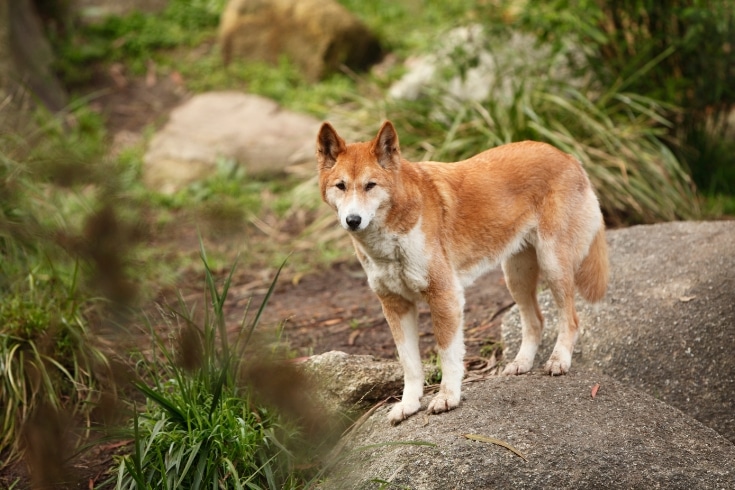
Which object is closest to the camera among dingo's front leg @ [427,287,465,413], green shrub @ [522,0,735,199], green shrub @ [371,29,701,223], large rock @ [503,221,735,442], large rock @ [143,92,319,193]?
dingo's front leg @ [427,287,465,413]

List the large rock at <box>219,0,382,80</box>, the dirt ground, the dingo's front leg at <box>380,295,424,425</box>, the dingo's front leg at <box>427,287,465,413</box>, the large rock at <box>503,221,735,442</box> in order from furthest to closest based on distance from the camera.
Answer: the large rock at <box>219,0,382,80</box>, the dirt ground, the large rock at <box>503,221,735,442</box>, the dingo's front leg at <box>380,295,424,425</box>, the dingo's front leg at <box>427,287,465,413</box>

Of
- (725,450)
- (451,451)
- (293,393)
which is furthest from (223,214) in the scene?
(725,450)

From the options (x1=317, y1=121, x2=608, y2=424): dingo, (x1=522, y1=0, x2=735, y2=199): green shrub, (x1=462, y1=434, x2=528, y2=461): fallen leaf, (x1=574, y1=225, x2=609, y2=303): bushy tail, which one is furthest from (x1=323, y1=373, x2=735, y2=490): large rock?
(x1=522, y1=0, x2=735, y2=199): green shrub

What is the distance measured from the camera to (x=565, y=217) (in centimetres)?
476

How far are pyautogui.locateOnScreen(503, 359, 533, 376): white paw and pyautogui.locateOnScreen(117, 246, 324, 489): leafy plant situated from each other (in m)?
1.24

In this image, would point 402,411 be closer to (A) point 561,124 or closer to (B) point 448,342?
(B) point 448,342

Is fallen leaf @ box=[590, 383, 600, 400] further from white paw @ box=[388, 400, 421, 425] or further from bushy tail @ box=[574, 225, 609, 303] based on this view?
white paw @ box=[388, 400, 421, 425]

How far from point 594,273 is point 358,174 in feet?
5.42

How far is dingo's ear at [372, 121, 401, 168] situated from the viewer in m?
4.20

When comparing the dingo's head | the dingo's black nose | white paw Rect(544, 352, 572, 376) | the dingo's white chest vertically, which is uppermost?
the dingo's head

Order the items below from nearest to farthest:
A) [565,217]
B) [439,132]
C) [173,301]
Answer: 1. [565,217]
2. [173,301]
3. [439,132]

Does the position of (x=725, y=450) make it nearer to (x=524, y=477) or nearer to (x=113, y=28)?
(x=524, y=477)

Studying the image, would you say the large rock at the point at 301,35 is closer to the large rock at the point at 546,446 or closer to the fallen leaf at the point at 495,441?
the large rock at the point at 546,446

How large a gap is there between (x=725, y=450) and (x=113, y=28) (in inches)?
406
